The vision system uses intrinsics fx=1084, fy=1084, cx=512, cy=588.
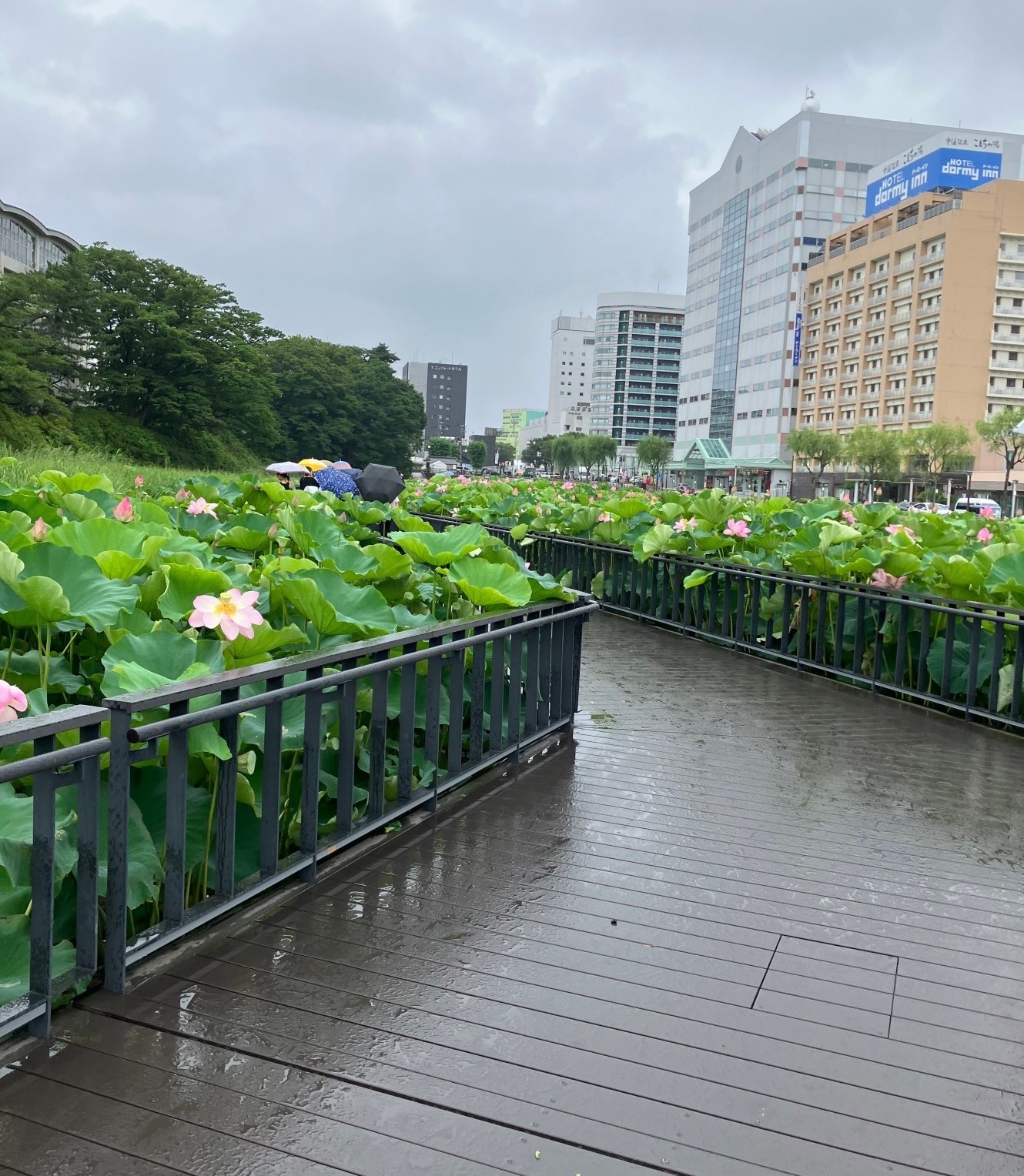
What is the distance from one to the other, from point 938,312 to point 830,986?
74.6 m

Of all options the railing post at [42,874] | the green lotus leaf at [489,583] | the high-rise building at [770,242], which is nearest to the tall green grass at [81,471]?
the green lotus leaf at [489,583]

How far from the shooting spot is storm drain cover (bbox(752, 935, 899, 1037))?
106 inches

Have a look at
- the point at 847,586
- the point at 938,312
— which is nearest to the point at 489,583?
the point at 847,586

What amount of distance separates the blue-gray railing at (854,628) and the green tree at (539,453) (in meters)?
146

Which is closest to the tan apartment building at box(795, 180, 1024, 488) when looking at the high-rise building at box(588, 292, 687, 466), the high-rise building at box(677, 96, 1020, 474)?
the high-rise building at box(677, 96, 1020, 474)

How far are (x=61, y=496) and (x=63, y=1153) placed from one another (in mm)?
4021

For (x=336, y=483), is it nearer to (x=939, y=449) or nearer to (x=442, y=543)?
(x=442, y=543)

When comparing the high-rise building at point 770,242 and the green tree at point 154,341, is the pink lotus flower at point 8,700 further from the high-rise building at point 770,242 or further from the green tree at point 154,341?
the high-rise building at point 770,242

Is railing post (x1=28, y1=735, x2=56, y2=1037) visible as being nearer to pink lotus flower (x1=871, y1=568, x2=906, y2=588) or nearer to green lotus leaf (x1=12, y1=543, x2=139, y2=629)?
green lotus leaf (x1=12, y1=543, x2=139, y2=629)

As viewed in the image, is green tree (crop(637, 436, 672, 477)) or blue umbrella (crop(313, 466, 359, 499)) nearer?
blue umbrella (crop(313, 466, 359, 499))

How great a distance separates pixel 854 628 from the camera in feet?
24.5

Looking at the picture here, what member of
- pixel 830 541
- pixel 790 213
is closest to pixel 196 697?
pixel 830 541

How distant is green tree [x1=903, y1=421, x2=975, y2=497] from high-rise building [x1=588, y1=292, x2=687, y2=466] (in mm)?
86400

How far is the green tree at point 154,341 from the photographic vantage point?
46.8 metres
